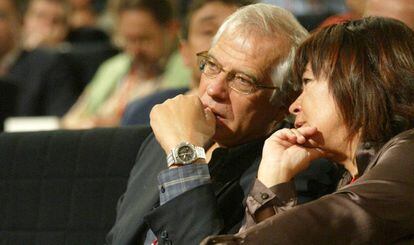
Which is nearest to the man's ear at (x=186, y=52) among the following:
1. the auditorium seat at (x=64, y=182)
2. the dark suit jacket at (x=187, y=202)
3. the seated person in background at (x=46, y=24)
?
the auditorium seat at (x=64, y=182)

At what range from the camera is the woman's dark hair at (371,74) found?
6.88 ft

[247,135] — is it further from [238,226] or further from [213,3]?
[213,3]

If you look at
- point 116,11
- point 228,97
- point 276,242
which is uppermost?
point 116,11

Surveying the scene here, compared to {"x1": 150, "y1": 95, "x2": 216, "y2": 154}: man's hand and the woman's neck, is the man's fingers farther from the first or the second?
the woman's neck

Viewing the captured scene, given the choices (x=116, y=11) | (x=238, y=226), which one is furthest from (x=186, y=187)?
(x=116, y=11)

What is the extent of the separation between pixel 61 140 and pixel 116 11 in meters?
1.99

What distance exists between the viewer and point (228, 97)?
8.45 feet

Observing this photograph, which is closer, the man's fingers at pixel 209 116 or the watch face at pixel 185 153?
the watch face at pixel 185 153

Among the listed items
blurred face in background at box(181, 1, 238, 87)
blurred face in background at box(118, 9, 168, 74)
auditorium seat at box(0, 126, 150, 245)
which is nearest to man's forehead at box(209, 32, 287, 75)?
auditorium seat at box(0, 126, 150, 245)

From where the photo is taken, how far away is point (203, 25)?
3.93 m

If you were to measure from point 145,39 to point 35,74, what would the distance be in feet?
4.69

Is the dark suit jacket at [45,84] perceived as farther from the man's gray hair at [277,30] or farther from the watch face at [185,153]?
the watch face at [185,153]

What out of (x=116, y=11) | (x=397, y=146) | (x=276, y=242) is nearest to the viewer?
(x=276, y=242)

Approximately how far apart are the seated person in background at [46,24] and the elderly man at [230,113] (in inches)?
163
